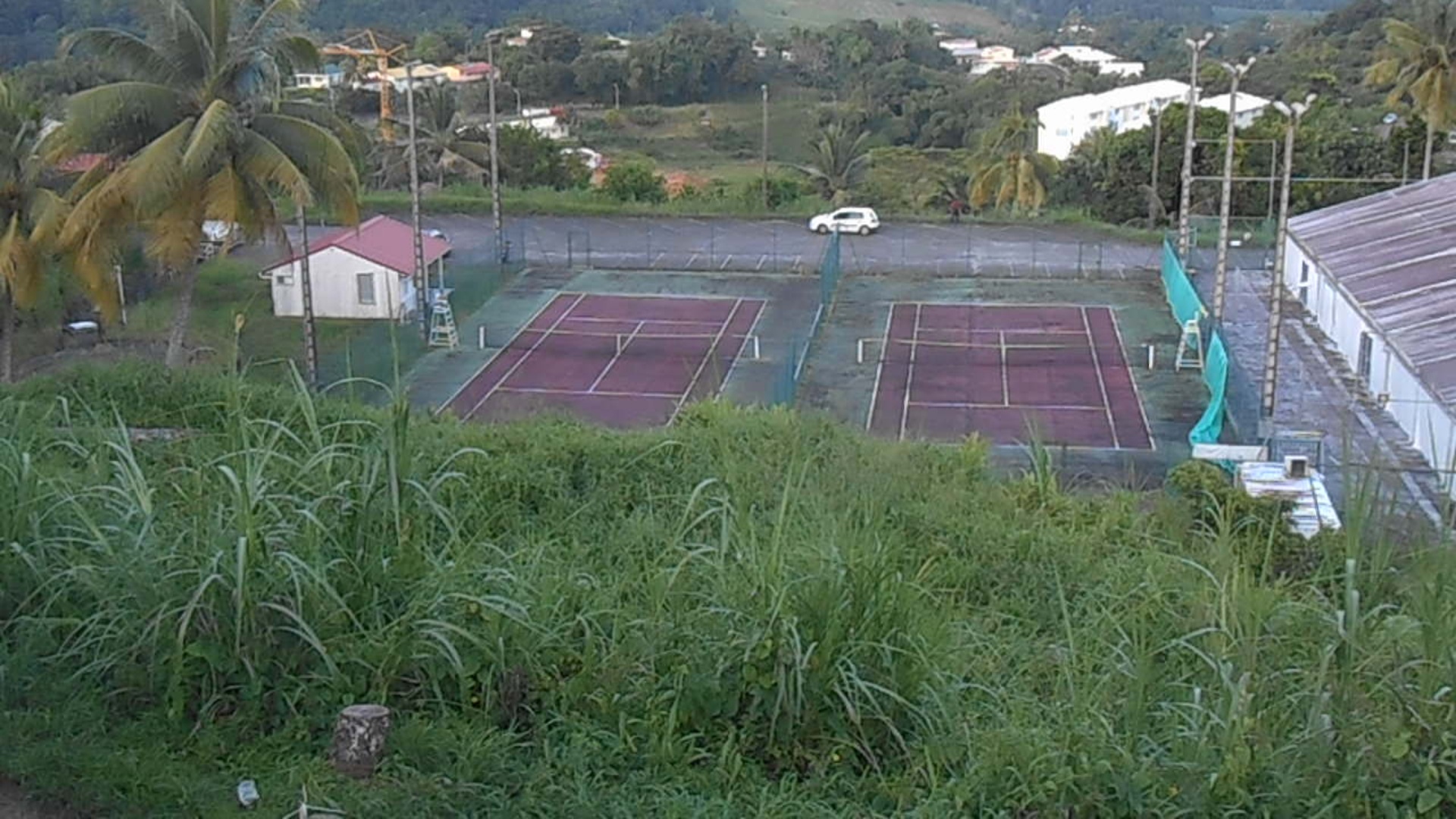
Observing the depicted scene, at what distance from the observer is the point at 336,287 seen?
2992 cm

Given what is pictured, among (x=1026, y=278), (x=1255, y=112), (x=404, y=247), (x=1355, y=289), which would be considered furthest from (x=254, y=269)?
(x=1255, y=112)

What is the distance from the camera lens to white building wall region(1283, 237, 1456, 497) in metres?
19.1

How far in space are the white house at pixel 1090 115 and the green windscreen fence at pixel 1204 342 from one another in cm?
2970

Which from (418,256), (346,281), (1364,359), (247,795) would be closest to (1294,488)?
(1364,359)

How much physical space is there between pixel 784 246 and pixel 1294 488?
75.8 ft

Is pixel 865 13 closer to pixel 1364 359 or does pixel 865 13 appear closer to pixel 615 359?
pixel 615 359

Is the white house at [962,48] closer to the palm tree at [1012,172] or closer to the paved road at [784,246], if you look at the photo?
the palm tree at [1012,172]

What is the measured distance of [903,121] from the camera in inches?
2704

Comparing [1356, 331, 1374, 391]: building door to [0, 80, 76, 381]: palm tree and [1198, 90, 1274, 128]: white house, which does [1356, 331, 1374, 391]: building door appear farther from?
[1198, 90, 1274, 128]: white house

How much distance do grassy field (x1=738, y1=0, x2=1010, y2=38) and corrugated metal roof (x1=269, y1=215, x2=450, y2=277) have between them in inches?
3940

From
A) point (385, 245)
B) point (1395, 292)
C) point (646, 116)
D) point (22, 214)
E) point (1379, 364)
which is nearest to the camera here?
point (22, 214)

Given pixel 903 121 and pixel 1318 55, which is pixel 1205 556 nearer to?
pixel 903 121

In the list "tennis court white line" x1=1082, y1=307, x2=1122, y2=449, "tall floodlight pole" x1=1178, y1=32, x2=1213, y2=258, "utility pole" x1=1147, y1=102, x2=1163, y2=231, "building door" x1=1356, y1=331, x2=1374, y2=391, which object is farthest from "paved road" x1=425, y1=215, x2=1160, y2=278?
"building door" x1=1356, y1=331, x2=1374, y2=391

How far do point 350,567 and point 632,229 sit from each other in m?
34.4
